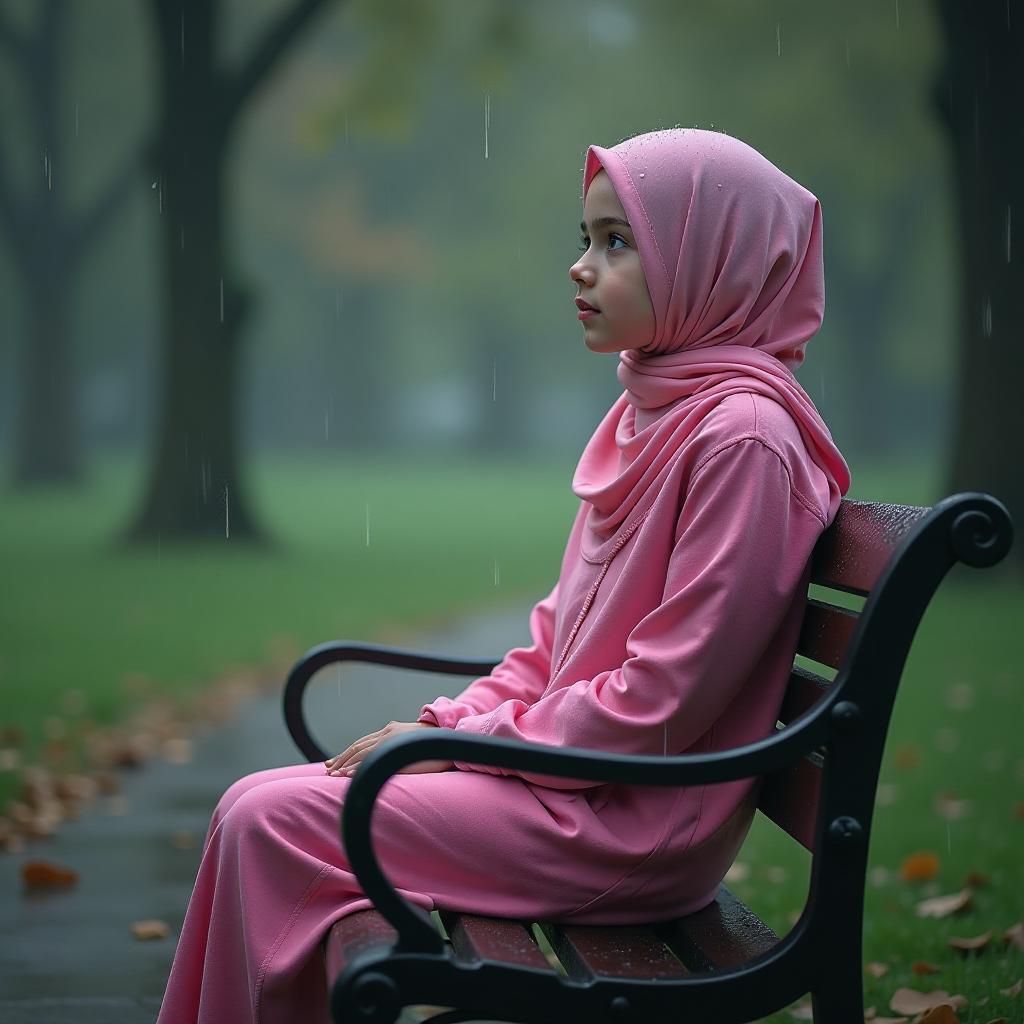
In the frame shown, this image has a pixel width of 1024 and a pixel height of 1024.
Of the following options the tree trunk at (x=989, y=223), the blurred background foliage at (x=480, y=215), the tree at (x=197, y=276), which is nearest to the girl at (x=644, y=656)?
the tree trunk at (x=989, y=223)

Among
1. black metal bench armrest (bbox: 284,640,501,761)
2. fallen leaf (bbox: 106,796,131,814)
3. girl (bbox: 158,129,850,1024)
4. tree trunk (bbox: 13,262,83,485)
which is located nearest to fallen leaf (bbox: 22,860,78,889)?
fallen leaf (bbox: 106,796,131,814)

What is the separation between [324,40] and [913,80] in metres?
25.6

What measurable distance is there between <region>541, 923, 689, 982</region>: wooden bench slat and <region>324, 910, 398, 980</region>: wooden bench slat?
1.04 ft

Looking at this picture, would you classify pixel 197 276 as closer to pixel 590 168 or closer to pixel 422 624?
pixel 422 624

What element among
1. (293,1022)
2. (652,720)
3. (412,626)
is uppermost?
(652,720)

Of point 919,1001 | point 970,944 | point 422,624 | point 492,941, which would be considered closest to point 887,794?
point 970,944

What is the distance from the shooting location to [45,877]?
16.7ft

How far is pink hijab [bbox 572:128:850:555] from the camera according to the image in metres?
2.92

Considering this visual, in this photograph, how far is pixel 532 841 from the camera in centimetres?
275

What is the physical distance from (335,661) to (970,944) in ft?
6.40

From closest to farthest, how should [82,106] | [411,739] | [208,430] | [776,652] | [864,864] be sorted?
[411,739] < [864,864] < [776,652] < [208,430] < [82,106]

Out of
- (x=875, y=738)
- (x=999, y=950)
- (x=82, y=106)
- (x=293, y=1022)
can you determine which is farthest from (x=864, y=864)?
(x=82, y=106)

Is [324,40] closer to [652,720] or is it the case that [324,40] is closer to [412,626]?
[412,626]

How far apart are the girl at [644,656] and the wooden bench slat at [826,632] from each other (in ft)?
0.18
